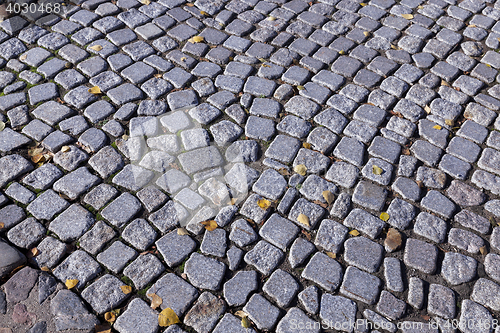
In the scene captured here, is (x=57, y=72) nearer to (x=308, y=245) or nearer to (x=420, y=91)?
(x=308, y=245)

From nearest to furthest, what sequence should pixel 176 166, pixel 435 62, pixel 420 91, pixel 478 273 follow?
1. pixel 478 273
2. pixel 176 166
3. pixel 420 91
4. pixel 435 62

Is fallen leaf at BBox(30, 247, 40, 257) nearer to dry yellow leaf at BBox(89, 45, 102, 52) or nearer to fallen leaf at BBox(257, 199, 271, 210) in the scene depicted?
fallen leaf at BBox(257, 199, 271, 210)

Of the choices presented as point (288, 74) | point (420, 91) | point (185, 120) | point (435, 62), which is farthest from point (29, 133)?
point (435, 62)

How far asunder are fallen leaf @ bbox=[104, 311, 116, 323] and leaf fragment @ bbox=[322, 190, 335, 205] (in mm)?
1541

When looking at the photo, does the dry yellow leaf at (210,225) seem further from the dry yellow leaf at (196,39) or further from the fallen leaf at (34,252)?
the dry yellow leaf at (196,39)

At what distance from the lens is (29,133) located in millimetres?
3354

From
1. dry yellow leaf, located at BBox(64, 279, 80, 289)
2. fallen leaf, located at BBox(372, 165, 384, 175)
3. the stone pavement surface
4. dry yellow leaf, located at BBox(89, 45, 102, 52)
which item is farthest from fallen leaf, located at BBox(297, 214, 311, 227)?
dry yellow leaf, located at BBox(89, 45, 102, 52)

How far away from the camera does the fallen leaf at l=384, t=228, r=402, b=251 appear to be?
2.75 m

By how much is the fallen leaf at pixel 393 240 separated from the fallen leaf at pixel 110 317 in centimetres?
171

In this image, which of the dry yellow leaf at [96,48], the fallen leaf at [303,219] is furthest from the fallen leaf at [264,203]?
the dry yellow leaf at [96,48]

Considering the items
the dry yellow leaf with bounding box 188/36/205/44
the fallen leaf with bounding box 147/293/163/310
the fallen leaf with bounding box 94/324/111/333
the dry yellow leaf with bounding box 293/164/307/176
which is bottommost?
the fallen leaf with bounding box 94/324/111/333

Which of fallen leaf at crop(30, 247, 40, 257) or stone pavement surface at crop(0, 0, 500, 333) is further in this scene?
fallen leaf at crop(30, 247, 40, 257)

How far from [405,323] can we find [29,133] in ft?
9.78

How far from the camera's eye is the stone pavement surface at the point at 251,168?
2523 millimetres
